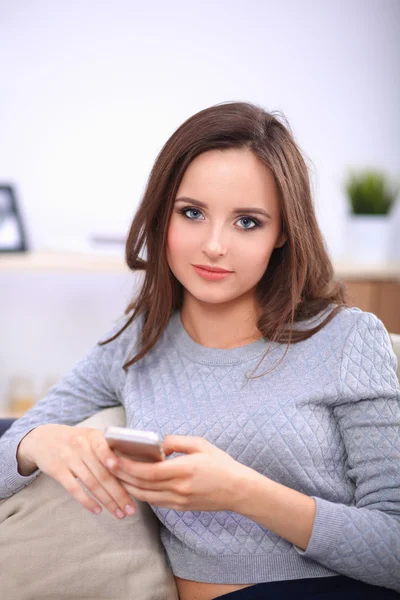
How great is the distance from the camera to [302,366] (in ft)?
4.22

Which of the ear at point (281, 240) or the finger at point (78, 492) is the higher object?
the ear at point (281, 240)

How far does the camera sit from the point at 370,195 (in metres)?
2.97

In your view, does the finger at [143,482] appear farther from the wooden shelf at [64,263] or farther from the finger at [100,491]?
the wooden shelf at [64,263]

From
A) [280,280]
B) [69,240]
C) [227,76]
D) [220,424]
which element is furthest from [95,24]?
[220,424]

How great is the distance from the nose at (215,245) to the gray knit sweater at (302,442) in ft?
0.67

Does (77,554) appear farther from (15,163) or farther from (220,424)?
(15,163)

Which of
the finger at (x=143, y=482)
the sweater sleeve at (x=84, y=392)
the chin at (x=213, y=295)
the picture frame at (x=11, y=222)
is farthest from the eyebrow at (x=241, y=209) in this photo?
the picture frame at (x=11, y=222)

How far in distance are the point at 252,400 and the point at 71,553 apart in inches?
15.5

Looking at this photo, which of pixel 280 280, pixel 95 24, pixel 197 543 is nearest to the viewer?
pixel 197 543

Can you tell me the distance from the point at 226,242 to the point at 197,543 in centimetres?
50

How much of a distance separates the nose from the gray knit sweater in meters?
0.20

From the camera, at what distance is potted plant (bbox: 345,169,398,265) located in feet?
9.78

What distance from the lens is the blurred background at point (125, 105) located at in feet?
10.0

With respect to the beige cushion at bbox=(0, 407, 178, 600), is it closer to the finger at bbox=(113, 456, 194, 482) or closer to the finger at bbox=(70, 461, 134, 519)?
the finger at bbox=(70, 461, 134, 519)
